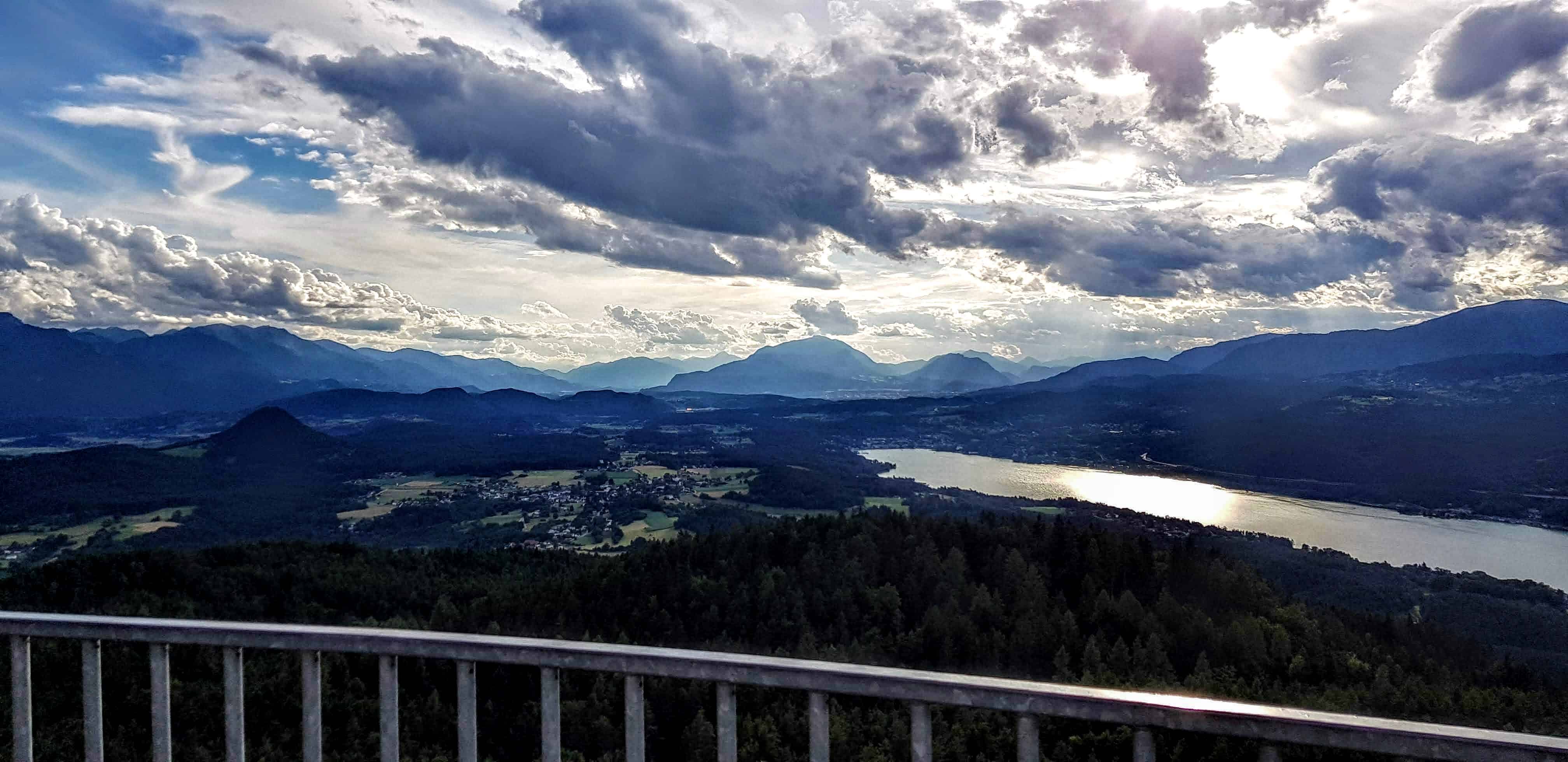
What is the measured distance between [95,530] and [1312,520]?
105009 millimetres

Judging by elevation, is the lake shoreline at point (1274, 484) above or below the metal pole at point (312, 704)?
below

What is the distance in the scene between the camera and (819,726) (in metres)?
2.61

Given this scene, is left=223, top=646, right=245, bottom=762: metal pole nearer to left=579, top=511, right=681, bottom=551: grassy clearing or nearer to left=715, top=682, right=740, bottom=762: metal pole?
left=715, top=682, right=740, bottom=762: metal pole

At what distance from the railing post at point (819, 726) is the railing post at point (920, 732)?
262 millimetres

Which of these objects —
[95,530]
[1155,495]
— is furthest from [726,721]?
[1155,495]

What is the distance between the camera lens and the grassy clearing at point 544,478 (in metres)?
100

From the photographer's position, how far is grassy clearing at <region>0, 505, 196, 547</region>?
6744cm

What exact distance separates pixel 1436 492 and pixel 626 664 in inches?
4295

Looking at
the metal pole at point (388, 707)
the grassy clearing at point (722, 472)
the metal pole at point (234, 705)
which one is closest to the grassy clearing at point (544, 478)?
the grassy clearing at point (722, 472)

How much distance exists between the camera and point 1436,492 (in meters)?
87.5

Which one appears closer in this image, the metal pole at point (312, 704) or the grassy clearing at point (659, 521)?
the metal pole at point (312, 704)

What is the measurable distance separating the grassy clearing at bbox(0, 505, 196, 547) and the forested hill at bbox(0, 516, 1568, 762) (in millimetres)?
34795

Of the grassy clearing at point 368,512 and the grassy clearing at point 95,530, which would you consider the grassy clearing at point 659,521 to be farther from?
the grassy clearing at point 95,530

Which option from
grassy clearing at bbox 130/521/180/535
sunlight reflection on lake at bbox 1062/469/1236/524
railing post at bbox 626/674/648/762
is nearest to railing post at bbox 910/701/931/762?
railing post at bbox 626/674/648/762
